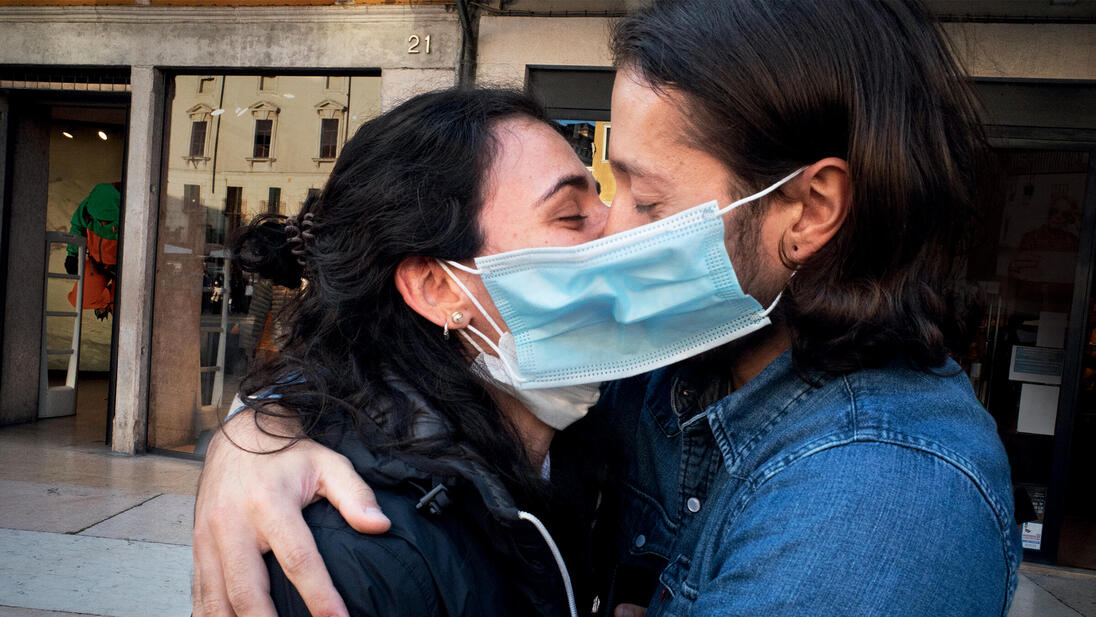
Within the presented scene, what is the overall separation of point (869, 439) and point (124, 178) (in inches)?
265

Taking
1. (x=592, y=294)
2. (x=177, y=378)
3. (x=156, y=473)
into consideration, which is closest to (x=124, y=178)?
(x=177, y=378)

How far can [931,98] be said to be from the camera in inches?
51.6

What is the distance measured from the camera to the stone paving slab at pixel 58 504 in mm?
4605

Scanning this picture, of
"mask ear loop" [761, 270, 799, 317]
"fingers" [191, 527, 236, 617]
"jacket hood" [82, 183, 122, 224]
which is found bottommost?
"fingers" [191, 527, 236, 617]

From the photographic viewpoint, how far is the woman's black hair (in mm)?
1253

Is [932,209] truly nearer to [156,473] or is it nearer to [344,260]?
[344,260]

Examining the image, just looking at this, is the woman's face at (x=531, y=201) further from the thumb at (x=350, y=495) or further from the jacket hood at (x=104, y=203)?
the jacket hood at (x=104, y=203)

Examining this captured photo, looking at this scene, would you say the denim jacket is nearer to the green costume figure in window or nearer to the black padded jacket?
the black padded jacket

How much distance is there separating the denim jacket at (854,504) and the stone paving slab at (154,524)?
13.2 feet

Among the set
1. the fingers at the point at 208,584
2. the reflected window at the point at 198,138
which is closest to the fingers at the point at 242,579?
the fingers at the point at 208,584

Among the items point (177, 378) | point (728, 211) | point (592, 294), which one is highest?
point (728, 211)

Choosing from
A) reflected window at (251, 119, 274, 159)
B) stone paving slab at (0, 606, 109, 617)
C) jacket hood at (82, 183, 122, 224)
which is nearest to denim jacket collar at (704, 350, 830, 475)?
stone paving slab at (0, 606, 109, 617)

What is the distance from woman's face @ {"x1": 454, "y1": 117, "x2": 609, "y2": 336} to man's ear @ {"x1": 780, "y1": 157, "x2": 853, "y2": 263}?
580mm

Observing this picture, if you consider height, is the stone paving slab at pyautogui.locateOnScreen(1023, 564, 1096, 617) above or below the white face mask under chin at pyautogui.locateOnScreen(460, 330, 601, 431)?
below
